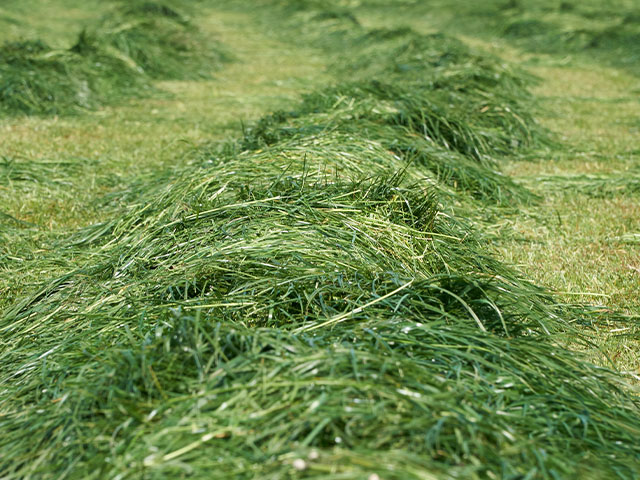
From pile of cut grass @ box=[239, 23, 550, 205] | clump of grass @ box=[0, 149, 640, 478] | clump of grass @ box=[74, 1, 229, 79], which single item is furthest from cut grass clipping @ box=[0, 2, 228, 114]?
clump of grass @ box=[0, 149, 640, 478]

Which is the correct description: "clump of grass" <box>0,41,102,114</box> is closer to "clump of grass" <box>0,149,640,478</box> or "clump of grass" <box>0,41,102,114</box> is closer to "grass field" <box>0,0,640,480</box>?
"grass field" <box>0,0,640,480</box>

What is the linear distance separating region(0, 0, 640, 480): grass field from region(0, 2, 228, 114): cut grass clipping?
0.20 ft

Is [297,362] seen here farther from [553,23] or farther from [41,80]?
[553,23]

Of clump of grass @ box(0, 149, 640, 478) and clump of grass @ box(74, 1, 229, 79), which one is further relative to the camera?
clump of grass @ box(74, 1, 229, 79)

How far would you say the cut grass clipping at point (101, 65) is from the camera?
6480 millimetres

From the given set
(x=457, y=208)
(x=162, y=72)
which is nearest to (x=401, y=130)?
(x=457, y=208)

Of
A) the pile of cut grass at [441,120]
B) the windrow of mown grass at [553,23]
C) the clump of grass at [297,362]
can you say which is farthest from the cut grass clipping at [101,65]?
the windrow of mown grass at [553,23]

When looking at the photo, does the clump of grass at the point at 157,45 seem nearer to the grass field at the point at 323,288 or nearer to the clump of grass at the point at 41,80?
the clump of grass at the point at 41,80

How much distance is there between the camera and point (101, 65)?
25.4ft

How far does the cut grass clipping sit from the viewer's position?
6.48 meters

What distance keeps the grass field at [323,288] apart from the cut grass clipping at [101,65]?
6cm

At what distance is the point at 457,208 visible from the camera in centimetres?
375

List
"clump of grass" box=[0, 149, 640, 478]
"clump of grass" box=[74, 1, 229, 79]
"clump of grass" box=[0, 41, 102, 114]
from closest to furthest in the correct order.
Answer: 1. "clump of grass" box=[0, 149, 640, 478]
2. "clump of grass" box=[0, 41, 102, 114]
3. "clump of grass" box=[74, 1, 229, 79]

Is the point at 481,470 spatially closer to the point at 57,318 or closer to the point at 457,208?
the point at 57,318
